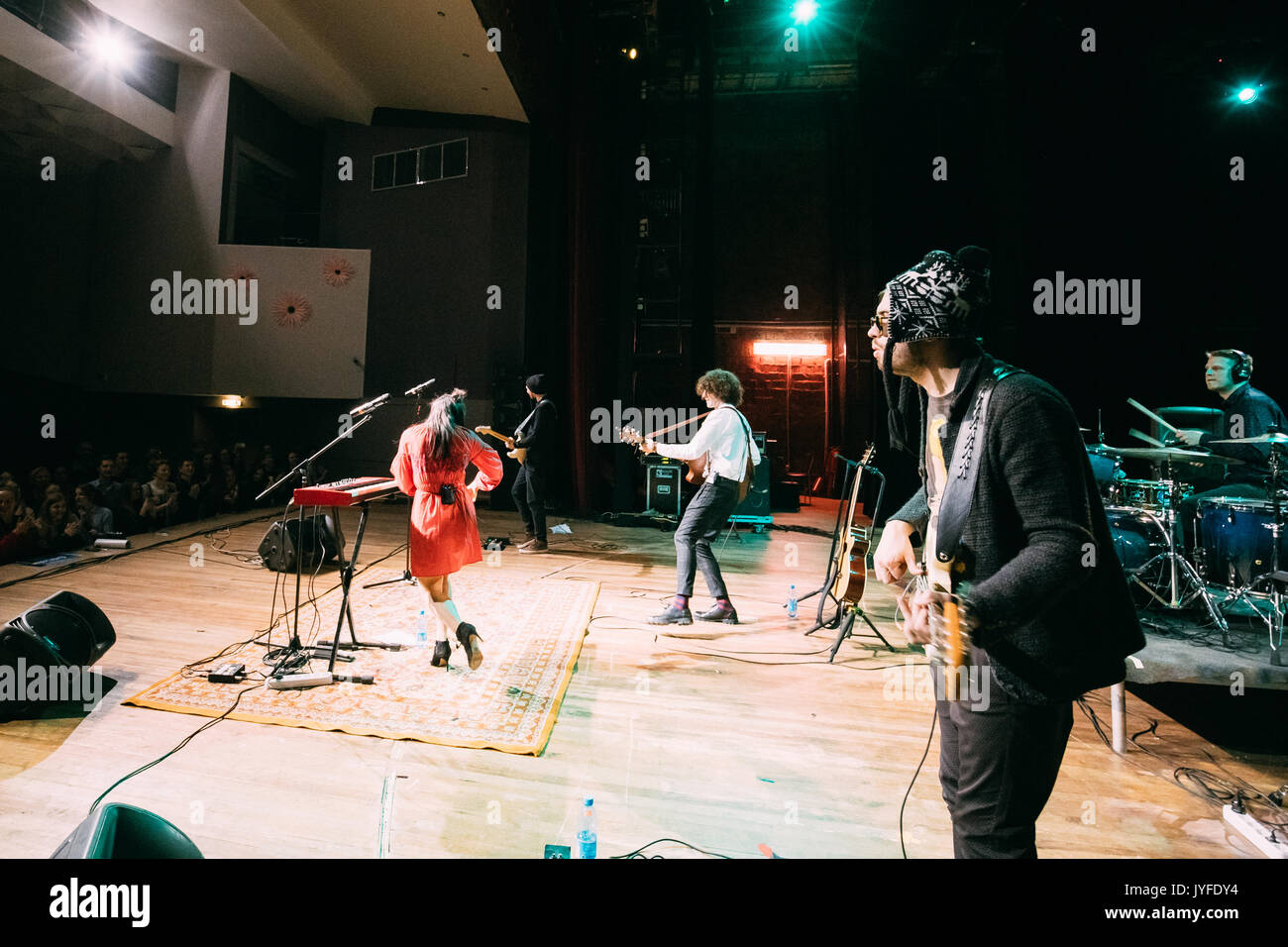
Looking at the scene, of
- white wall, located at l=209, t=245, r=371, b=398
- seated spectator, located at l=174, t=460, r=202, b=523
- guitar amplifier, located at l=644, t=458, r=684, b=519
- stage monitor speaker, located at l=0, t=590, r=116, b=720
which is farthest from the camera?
white wall, located at l=209, t=245, r=371, b=398

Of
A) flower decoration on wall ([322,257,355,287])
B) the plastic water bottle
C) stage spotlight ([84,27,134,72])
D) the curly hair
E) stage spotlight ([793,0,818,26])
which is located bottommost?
the plastic water bottle

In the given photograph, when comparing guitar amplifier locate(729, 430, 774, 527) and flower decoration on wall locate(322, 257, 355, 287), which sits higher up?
flower decoration on wall locate(322, 257, 355, 287)

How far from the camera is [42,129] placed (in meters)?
7.68

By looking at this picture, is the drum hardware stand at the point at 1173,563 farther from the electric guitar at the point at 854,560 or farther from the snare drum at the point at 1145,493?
the electric guitar at the point at 854,560

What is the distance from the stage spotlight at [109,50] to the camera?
7.37 meters

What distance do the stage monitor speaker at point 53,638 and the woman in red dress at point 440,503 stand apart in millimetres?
1489

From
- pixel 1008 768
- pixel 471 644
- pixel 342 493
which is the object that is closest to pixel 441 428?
pixel 342 493

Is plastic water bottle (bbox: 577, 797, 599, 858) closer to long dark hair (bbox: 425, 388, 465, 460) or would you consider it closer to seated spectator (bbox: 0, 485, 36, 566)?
long dark hair (bbox: 425, 388, 465, 460)

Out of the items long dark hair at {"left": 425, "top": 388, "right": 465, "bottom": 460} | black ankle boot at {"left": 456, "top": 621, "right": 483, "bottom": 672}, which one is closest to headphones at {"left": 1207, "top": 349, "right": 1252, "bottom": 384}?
long dark hair at {"left": 425, "top": 388, "right": 465, "bottom": 460}

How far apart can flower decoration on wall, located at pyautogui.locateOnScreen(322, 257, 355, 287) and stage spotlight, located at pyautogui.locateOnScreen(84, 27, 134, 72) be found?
324cm

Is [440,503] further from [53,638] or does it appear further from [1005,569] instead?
[1005,569]

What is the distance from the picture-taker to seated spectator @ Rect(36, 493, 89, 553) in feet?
17.1
